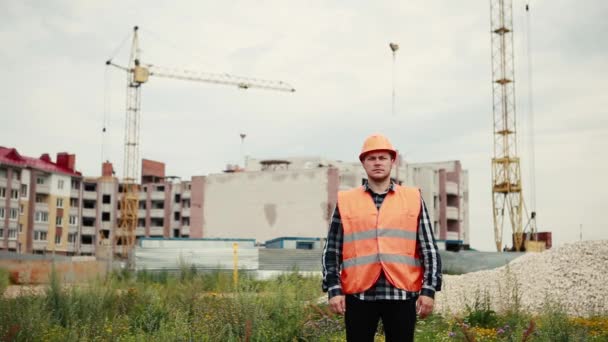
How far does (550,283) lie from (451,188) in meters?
60.3

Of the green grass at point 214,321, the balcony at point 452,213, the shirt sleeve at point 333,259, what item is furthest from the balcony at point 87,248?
the shirt sleeve at point 333,259

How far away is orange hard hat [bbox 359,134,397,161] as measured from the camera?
4277mm

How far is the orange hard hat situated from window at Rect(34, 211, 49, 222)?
3002 inches

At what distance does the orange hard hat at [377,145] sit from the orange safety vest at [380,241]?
250mm

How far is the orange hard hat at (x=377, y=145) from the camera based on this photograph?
168 inches

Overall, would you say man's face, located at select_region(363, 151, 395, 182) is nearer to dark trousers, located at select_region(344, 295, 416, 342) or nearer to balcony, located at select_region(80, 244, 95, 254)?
dark trousers, located at select_region(344, 295, 416, 342)

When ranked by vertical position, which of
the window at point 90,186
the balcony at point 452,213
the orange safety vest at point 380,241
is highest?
the window at point 90,186

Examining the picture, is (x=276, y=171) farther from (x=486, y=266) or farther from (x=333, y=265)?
(x=333, y=265)

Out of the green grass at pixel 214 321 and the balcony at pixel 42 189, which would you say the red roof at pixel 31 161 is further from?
the green grass at pixel 214 321

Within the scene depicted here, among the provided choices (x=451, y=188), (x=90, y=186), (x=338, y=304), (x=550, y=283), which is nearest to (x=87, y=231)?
(x=90, y=186)

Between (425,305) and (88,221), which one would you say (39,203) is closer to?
(88,221)

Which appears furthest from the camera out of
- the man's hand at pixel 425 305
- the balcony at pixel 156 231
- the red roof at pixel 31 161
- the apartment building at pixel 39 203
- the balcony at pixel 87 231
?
the balcony at pixel 156 231

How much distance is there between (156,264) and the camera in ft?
84.7

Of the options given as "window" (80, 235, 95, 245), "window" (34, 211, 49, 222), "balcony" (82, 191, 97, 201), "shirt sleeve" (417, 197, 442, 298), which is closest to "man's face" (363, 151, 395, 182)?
"shirt sleeve" (417, 197, 442, 298)
